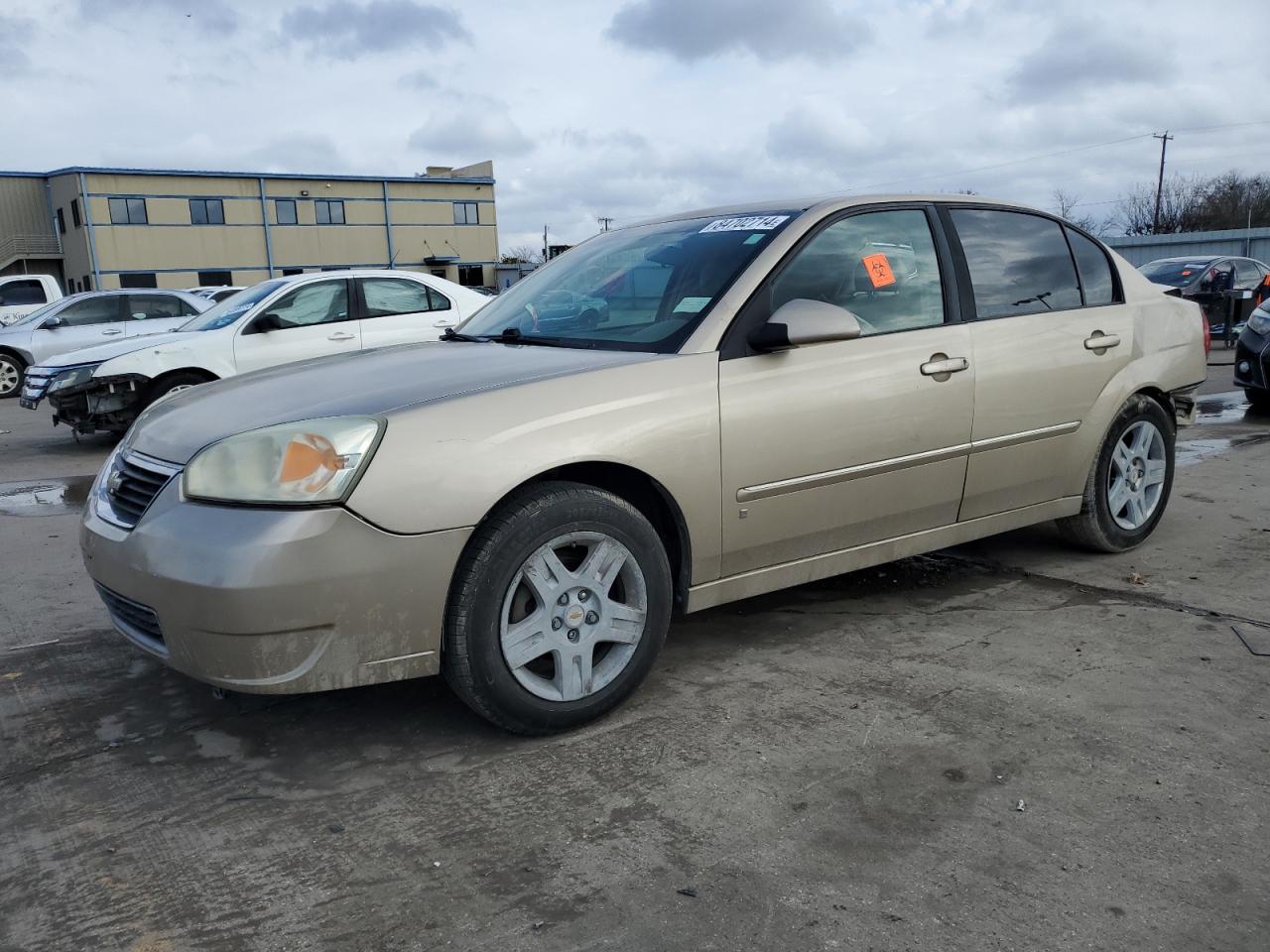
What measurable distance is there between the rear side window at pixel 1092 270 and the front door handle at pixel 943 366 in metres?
1.08

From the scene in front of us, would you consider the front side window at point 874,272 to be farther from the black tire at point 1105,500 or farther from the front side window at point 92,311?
the front side window at point 92,311

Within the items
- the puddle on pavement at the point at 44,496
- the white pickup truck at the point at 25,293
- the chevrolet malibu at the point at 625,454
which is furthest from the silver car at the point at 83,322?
the chevrolet malibu at the point at 625,454

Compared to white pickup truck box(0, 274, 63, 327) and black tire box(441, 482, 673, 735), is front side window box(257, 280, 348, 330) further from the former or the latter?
white pickup truck box(0, 274, 63, 327)

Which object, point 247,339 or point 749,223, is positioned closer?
point 749,223

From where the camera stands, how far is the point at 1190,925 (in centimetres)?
216

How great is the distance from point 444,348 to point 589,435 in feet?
3.37

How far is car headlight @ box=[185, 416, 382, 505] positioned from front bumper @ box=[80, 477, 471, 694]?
1.8 inches

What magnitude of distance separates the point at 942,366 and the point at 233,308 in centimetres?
753

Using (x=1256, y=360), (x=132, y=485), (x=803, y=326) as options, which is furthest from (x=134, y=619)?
(x=1256, y=360)

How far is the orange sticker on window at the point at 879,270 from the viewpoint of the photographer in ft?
12.8

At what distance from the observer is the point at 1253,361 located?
373 inches

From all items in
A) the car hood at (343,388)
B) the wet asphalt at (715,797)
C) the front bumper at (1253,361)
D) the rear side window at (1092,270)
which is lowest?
the wet asphalt at (715,797)

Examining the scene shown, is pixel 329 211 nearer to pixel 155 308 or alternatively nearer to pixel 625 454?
pixel 155 308

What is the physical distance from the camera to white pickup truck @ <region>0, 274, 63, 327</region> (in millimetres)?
18969
